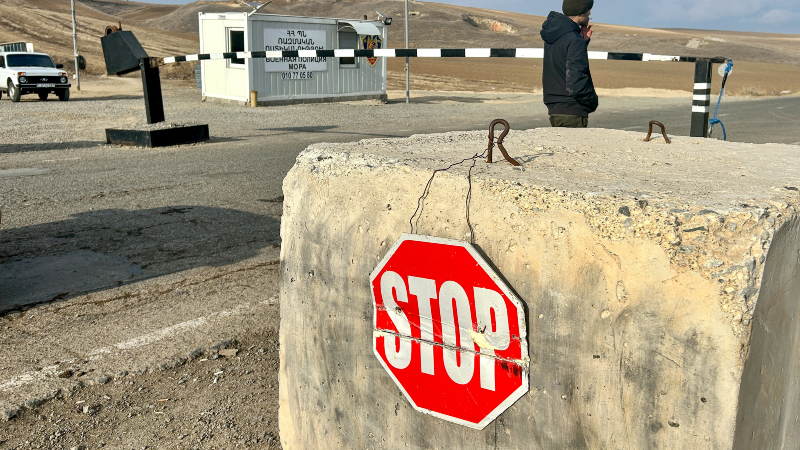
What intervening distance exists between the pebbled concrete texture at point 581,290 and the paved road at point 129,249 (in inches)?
57.0

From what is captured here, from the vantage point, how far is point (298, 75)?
20.0m

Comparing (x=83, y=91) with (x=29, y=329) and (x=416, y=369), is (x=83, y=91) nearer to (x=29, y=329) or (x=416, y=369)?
(x=29, y=329)

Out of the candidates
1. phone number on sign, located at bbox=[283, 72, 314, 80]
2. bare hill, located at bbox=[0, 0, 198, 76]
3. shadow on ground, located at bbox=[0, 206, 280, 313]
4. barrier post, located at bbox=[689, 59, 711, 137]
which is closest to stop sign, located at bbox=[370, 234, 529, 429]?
shadow on ground, located at bbox=[0, 206, 280, 313]

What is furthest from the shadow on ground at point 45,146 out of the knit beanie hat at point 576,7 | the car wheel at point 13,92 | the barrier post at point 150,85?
the car wheel at point 13,92

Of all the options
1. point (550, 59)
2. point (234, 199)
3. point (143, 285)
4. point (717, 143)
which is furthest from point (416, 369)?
point (234, 199)

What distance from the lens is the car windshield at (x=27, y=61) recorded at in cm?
2223

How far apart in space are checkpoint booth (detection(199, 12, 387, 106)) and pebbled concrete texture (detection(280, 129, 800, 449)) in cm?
1734

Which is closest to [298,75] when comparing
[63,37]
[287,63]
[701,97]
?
[287,63]

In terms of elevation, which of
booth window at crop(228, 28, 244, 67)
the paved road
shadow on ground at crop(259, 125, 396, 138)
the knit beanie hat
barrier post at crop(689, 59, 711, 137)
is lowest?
the paved road

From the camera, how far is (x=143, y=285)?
14.0 feet

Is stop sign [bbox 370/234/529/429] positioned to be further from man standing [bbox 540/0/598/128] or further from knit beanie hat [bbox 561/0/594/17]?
knit beanie hat [bbox 561/0/594/17]

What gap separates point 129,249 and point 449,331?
3.74 meters

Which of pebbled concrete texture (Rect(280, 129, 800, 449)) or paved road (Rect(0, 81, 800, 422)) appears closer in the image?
pebbled concrete texture (Rect(280, 129, 800, 449))

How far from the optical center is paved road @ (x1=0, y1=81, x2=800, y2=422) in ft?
11.2
